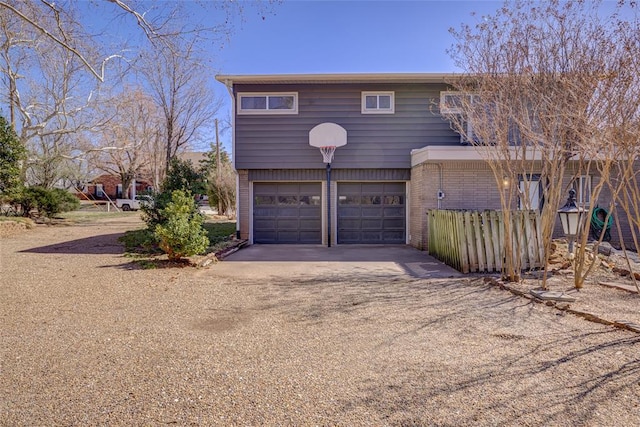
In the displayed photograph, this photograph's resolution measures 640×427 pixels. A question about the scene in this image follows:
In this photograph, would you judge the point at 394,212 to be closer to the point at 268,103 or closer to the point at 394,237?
the point at 394,237

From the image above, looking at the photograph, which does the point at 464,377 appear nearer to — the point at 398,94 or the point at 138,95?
the point at 398,94

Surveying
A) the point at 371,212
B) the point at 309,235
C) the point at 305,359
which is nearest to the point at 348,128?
the point at 371,212

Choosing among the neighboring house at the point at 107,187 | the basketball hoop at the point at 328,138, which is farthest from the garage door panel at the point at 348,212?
the neighboring house at the point at 107,187

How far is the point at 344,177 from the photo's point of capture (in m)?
11.6

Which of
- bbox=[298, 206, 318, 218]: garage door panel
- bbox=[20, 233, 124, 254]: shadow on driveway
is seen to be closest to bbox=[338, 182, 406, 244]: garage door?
bbox=[298, 206, 318, 218]: garage door panel

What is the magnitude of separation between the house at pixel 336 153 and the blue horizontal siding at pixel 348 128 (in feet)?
0.10

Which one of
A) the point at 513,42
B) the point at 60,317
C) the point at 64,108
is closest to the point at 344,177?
the point at 513,42

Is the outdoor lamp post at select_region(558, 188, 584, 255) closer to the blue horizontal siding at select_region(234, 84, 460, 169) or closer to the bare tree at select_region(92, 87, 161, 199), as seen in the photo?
the blue horizontal siding at select_region(234, 84, 460, 169)

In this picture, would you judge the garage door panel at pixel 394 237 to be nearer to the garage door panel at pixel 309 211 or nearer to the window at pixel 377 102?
the garage door panel at pixel 309 211

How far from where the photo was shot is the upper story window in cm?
1150

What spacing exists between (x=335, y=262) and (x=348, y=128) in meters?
4.74

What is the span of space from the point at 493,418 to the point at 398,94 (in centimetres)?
1034

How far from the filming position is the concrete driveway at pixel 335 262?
7152 mm

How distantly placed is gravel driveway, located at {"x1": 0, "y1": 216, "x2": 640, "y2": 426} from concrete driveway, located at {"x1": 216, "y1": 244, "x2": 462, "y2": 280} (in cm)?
141
